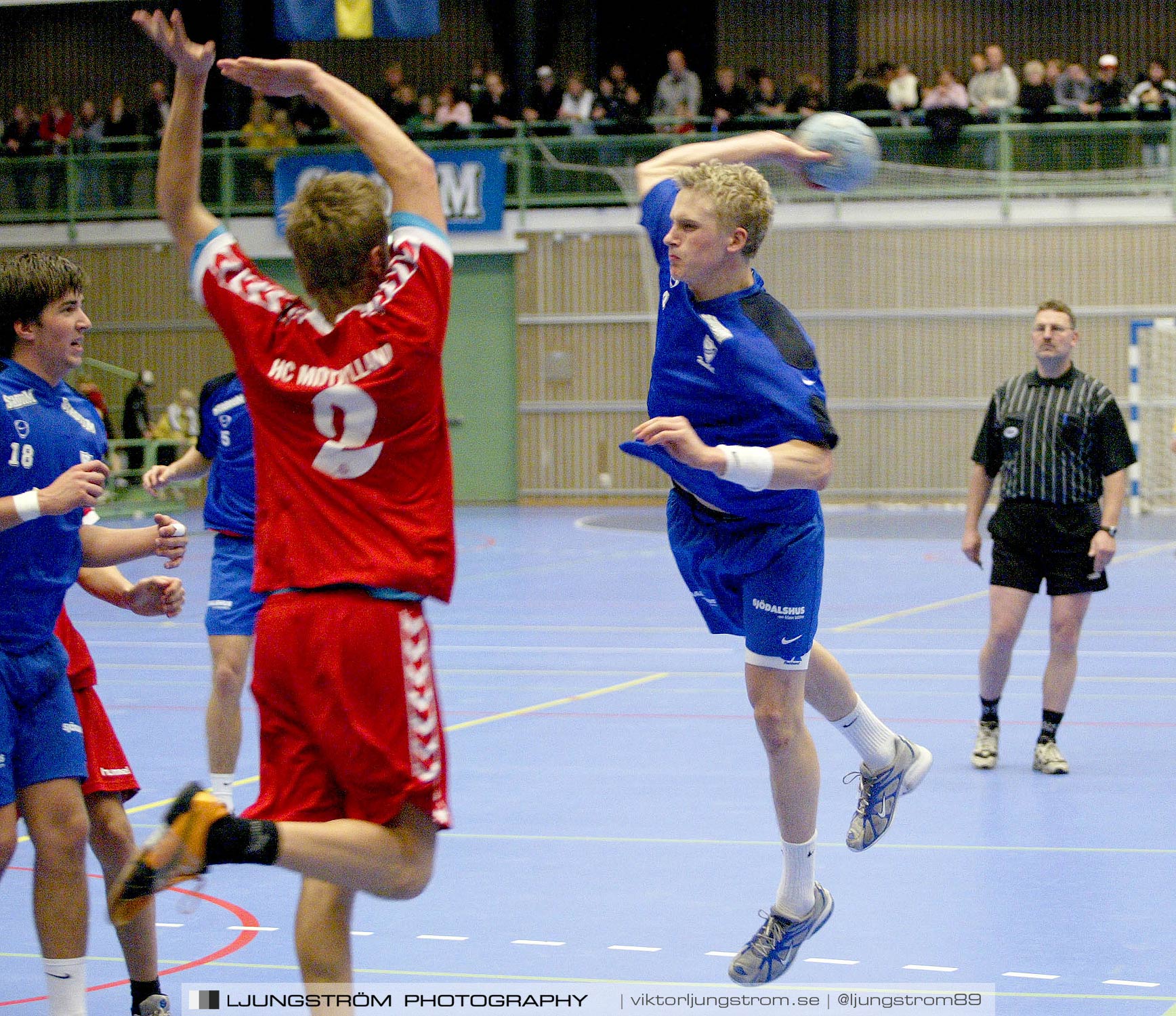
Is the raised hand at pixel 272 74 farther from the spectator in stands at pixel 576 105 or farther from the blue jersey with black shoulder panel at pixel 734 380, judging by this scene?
the spectator in stands at pixel 576 105

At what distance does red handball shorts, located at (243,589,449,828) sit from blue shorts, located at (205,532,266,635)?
323cm

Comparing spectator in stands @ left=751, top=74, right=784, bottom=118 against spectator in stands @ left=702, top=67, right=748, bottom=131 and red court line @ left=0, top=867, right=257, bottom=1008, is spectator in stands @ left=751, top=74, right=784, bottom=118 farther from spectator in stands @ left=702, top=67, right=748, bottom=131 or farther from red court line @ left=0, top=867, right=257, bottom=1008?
red court line @ left=0, top=867, right=257, bottom=1008

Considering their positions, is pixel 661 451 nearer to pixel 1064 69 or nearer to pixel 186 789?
pixel 186 789

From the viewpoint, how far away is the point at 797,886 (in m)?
4.47

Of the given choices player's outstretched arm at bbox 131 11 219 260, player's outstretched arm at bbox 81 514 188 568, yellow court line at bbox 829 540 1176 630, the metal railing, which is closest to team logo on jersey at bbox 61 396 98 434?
player's outstretched arm at bbox 81 514 188 568

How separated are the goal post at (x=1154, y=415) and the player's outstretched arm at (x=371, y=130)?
20.1 meters

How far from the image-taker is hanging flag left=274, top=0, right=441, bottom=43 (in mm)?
19250

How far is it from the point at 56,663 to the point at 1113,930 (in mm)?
3198

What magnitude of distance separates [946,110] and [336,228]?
20.9 metres

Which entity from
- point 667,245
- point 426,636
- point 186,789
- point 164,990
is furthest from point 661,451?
point 164,990

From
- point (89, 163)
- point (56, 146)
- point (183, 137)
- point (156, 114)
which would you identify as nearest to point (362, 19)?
point (156, 114)

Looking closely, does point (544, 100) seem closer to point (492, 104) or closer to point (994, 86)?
point (492, 104)

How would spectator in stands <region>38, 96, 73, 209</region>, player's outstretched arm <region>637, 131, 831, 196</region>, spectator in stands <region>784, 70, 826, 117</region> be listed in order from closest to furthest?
player's outstretched arm <region>637, 131, 831, 196</region>
spectator in stands <region>784, 70, 826, 117</region>
spectator in stands <region>38, 96, 73, 209</region>

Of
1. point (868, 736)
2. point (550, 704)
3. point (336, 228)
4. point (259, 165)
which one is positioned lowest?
point (550, 704)
